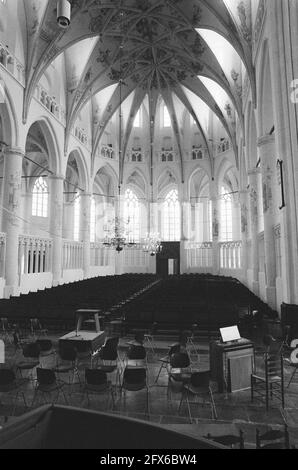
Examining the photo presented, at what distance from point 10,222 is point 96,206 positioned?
16546mm

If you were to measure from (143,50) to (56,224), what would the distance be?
14.9 meters

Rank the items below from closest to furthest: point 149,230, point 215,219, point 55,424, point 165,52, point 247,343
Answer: point 55,424 < point 247,343 < point 165,52 < point 215,219 < point 149,230

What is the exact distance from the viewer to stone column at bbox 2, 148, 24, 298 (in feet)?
53.4

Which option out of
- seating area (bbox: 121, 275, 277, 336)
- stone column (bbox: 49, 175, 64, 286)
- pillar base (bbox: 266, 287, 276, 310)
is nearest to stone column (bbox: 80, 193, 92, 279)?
stone column (bbox: 49, 175, 64, 286)

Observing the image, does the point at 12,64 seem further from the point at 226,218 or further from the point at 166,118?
the point at 226,218

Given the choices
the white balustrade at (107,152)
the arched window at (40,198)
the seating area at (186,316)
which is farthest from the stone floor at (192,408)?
the arched window at (40,198)

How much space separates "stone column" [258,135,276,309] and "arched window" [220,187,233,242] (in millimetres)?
15720

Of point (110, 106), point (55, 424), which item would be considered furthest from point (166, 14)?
point (55, 424)

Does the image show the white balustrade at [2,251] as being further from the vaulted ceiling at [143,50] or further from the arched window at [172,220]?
the arched window at [172,220]

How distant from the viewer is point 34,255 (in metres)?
20.0

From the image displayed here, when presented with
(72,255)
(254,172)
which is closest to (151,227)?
(72,255)

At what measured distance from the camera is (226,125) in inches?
1030

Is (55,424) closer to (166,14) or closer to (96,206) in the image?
(166,14)

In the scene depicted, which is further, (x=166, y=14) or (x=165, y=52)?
(x=165, y=52)
